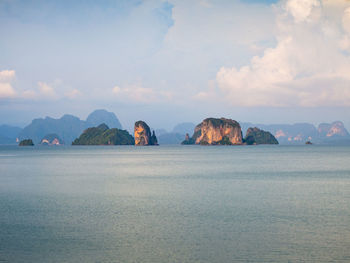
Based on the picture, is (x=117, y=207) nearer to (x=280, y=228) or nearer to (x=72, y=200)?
(x=72, y=200)

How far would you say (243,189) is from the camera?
189 ft

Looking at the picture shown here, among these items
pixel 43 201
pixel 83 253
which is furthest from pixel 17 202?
pixel 83 253

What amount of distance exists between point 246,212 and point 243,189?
20.4 metres

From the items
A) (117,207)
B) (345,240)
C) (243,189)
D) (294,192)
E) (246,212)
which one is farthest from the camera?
(243,189)

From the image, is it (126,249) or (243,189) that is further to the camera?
(243,189)

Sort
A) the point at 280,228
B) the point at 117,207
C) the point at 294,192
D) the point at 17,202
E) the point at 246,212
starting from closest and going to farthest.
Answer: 1. the point at 280,228
2. the point at 246,212
3. the point at 117,207
4. the point at 17,202
5. the point at 294,192

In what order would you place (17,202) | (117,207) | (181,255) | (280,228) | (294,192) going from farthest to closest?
(294,192)
(17,202)
(117,207)
(280,228)
(181,255)

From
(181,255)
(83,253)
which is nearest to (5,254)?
(83,253)

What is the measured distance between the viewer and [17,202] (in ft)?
144

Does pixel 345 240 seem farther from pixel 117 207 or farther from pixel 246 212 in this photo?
pixel 117 207

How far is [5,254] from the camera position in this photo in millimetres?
23547

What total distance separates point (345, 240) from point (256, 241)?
6.23m

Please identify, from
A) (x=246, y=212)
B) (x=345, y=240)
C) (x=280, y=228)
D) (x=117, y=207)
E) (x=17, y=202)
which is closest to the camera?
(x=345, y=240)

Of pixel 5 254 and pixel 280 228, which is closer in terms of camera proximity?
pixel 5 254
